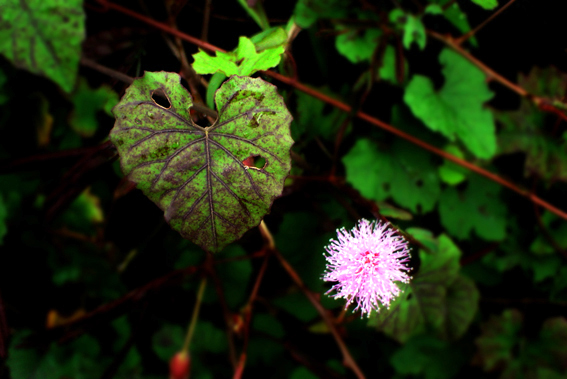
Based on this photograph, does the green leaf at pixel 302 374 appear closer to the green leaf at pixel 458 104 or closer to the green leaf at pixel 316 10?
the green leaf at pixel 458 104

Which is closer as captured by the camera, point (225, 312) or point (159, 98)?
point (159, 98)

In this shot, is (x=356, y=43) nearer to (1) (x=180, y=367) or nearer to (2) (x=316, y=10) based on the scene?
(2) (x=316, y=10)

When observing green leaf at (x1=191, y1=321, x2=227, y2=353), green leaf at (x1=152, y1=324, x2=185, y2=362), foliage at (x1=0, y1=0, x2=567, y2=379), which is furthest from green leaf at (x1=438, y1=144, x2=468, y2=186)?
green leaf at (x1=152, y1=324, x2=185, y2=362)

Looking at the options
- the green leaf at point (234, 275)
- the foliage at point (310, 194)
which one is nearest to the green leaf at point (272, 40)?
the foliage at point (310, 194)

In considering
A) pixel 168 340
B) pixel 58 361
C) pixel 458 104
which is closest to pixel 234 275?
pixel 168 340

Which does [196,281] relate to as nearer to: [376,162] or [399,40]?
[376,162]

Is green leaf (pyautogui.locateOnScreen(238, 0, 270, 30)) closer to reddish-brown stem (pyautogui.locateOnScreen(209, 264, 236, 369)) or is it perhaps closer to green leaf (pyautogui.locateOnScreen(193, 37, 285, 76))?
green leaf (pyautogui.locateOnScreen(193, 37, 285, 76))

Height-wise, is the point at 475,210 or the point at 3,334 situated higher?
the point at 475,210
